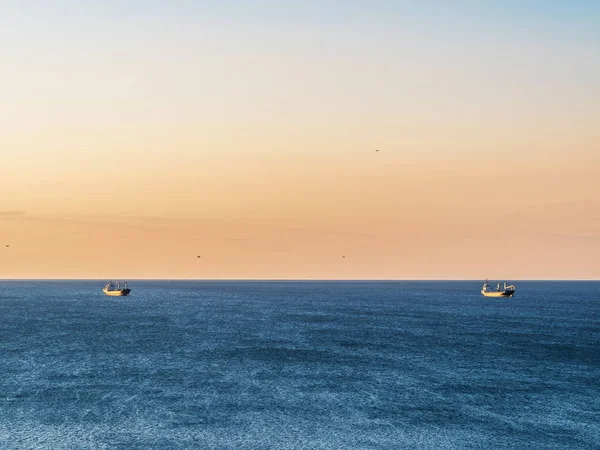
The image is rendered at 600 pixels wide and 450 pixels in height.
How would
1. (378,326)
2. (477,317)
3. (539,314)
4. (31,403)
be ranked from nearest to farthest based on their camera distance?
(31,403)
(378,326)
(477,317)
(539,314)

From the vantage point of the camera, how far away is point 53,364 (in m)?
84.3

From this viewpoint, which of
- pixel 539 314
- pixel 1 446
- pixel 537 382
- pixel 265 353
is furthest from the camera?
pixel 539 314

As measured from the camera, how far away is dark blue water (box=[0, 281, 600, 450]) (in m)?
51.3

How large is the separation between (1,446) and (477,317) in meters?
142

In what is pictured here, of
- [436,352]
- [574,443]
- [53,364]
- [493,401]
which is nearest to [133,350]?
[53,364]

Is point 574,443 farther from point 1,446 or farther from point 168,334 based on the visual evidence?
point 168,334

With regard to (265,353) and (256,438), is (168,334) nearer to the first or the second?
(265,353)

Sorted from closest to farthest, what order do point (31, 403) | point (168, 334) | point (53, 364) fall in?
point (31, 403), point (53, 364), point (168, 334)

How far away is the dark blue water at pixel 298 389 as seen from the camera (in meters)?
51.3

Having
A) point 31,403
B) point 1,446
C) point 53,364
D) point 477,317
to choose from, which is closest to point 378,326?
point 477,317

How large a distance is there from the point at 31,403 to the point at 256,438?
82.2 ft

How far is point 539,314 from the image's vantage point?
18288cm

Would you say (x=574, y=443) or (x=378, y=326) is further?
(x=378, y=326)

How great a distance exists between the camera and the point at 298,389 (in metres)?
68.3
